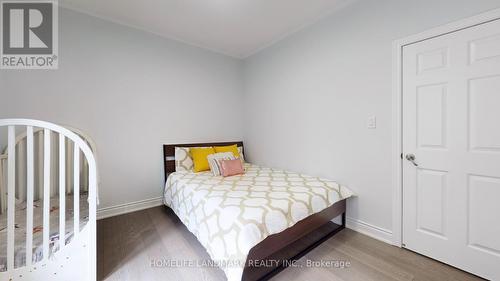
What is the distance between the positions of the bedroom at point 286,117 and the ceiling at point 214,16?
0.02 m

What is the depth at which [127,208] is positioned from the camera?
2.70 meters

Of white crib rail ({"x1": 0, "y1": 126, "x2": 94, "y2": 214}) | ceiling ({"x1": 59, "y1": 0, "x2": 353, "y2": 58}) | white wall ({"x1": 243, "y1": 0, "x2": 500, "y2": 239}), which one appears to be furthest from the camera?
ceiling ({"x1": 59, "y1": 0, "x2": 353, "y2": 58})

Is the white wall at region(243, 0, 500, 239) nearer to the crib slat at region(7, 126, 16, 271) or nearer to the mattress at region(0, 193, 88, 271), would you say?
the mattress at region(0, 193, 88, 271)

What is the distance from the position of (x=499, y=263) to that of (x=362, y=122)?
140cm

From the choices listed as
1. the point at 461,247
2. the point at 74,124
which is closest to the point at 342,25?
the point at 461,247

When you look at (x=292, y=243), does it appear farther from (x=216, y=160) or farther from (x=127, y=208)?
(x=127, y=208)

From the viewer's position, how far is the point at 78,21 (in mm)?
Answer: 2330

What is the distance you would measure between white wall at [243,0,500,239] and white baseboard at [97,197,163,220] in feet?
6.30

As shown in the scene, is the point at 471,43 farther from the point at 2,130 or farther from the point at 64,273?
the point at 2,130

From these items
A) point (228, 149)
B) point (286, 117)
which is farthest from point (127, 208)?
point (286, 117)

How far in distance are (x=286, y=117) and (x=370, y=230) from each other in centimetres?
173

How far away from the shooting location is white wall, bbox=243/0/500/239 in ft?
6.20

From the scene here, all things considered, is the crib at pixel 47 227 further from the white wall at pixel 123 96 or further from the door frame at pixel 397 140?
the door frame at pixel 397 140
